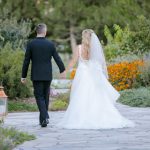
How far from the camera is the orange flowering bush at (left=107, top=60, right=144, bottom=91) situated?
2145 centimetres

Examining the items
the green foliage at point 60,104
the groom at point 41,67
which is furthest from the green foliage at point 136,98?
the groom at point 41,67

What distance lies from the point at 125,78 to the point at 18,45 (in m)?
4.29

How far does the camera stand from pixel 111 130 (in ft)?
40.6

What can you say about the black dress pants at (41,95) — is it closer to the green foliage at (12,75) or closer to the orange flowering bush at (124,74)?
the green foliage at (12,75)

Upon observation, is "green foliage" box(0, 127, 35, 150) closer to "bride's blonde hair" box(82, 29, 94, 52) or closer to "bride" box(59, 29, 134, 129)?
"bride" box(59, 29, 134, 129)

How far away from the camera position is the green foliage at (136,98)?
17312 millimetres

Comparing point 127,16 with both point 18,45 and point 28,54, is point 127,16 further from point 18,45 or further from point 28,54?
point 28,54

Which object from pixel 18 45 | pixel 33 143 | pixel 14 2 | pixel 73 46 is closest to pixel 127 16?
pixel 73 46

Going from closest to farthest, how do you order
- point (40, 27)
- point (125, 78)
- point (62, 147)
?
1. point (62, 147)
2. point (40, 27)
3. point (125, 78)

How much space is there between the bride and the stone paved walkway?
1.30ft

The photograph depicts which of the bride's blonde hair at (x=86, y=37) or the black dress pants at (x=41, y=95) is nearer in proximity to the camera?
the black dress pants at (x=41, y=95)

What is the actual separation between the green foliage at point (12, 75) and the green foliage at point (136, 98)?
9.05ft

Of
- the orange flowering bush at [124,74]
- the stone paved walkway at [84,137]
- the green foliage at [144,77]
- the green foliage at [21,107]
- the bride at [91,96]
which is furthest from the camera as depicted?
the orange flowering bush at [124,74]

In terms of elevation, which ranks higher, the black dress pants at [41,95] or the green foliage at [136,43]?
the black dress pants at [41,95]
